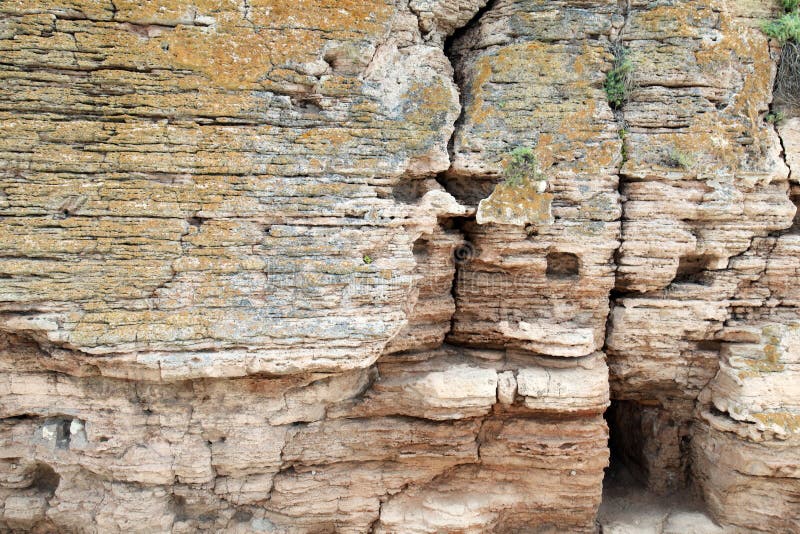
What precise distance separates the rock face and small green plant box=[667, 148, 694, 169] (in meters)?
0.10

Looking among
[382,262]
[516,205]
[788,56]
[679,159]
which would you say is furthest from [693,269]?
[382,262]

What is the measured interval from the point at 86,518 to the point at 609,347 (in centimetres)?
625

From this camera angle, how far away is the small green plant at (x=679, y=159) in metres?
5.97

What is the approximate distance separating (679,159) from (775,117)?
1.46 m

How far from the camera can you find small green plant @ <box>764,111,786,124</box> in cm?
632

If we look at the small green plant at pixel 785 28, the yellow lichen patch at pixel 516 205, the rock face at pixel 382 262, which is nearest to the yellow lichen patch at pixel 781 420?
the rock face at pixel 382 262

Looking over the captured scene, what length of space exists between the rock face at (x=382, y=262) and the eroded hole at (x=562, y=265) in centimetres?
5

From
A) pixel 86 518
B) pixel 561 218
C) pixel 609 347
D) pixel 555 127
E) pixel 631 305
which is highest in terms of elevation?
pixel 555 127

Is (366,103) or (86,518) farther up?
(366,103)

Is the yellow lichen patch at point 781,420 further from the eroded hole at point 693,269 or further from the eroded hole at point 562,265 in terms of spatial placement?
the eroded hole at point 562,265

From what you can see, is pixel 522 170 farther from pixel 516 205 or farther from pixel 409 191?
pixel 409 191

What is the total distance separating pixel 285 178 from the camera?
546 cm

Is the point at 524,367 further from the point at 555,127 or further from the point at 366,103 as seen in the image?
the point at 366,103

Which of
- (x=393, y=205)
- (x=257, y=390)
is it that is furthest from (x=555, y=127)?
(x=257, y=390)
